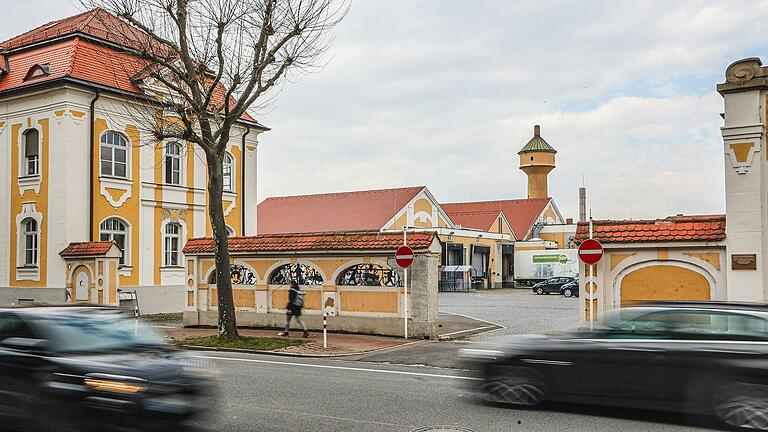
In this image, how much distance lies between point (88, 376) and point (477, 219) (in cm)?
5929

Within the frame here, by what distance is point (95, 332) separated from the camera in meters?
7.68

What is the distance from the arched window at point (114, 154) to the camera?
28.2 metres

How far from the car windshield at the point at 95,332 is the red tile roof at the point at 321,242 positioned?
11993mm

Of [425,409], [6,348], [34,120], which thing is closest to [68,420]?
[6,348]

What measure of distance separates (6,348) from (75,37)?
24611 mm

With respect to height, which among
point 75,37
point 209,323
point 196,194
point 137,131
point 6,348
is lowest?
point 209,323

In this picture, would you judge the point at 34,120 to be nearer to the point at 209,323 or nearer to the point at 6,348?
the point at 209,323

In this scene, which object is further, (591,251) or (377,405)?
(591,251)

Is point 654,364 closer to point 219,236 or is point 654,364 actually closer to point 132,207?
point 219,236

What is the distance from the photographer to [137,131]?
29328 mm

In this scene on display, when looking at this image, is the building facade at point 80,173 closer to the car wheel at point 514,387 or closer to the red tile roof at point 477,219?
the car wheel at point 514,387

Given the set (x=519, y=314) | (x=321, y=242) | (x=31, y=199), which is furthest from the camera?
(x=519, y=314)

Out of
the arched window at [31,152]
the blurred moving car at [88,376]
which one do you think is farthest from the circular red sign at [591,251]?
the arched window at [31,152]

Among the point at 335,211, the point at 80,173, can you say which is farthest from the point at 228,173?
the point at 335,211
